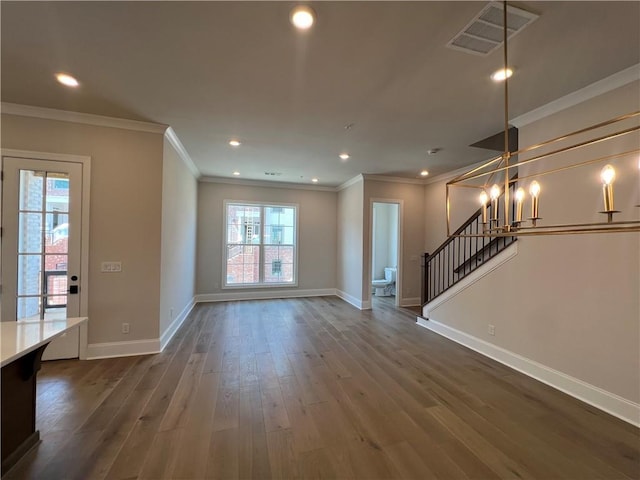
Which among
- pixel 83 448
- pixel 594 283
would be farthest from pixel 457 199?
pixel 83 448

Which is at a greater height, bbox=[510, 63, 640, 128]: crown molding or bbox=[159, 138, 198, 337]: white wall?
bbox=[510, 63, 640, 128]: crown molding

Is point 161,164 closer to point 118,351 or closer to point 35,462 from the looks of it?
point 118,351

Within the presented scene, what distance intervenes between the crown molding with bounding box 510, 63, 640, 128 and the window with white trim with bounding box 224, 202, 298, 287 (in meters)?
4.88

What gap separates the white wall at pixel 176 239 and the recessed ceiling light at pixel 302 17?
8.31ft

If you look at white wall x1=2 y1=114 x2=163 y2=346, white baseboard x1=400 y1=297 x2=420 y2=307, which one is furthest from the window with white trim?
white wall x1=2 y1=114 x2=163 y2=346

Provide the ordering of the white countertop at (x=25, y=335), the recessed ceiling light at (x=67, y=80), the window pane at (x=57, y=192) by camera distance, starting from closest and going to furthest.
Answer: the white countertop at (x=25, y=335)
the recessed ceiling light at (x=67, y=80)
the window pane at (x=57, y=192)

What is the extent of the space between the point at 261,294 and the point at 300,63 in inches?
211

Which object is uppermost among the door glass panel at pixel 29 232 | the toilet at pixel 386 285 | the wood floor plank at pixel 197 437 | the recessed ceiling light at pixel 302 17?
the recessed ceiling light at pixel 302 17

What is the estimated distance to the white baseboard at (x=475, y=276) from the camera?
326 cm

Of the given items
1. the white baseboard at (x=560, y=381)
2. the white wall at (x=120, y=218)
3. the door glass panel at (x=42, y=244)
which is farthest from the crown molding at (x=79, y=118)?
the white baseboard at (x=560, y=381)

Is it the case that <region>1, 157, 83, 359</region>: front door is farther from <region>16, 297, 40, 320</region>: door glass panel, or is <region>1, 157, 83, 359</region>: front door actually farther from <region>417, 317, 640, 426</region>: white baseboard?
<region>417, 317, 640, 426</region>: white baseboard

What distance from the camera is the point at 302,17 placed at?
1753 millimetres

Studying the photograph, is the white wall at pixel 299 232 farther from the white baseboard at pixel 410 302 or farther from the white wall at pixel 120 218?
the white wall at pixel 120 218

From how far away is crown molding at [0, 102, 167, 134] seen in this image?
298cm
